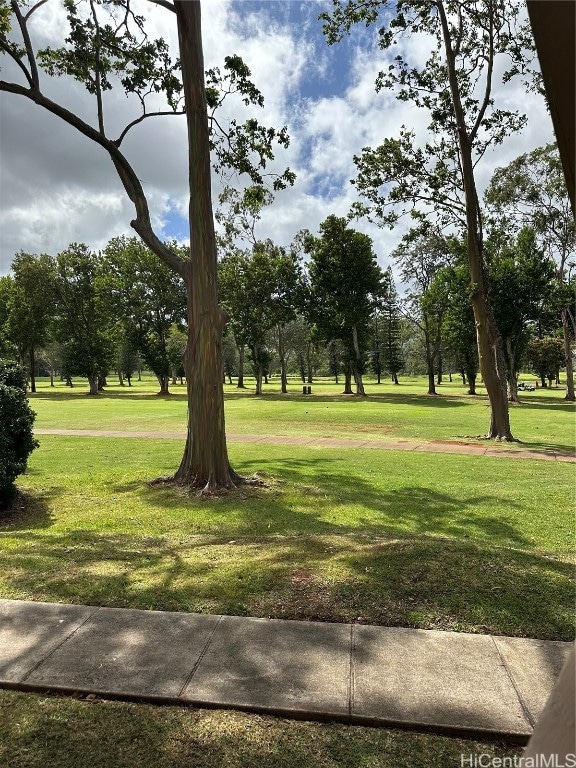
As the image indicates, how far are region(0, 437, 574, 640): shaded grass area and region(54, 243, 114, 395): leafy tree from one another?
38.8 m

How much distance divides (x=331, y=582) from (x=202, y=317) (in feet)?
20.3

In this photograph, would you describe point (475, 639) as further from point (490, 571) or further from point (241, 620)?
point (241, 620)

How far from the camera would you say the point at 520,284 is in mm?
34156

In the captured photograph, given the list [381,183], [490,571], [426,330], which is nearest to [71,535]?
[490,571]

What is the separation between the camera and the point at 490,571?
4.06m

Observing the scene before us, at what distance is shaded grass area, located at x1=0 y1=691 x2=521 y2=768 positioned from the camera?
214cm

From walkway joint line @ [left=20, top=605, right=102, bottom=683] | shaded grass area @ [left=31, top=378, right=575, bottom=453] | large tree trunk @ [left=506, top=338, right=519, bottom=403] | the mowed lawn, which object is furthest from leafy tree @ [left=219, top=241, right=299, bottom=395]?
walkway joint line @ [left=20, top=605, right=102, bottom=683]

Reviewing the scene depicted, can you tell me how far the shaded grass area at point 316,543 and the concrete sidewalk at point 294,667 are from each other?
0.25 meters

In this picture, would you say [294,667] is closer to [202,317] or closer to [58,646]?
[58,646]

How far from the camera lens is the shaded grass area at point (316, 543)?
357 centimetres

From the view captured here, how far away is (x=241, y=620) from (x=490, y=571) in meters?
2.11

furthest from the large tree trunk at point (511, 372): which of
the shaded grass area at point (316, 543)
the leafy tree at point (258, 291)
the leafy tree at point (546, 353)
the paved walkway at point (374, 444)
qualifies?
the shaded grass area at point (316, 543)

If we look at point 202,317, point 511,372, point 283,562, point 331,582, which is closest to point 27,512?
point 202,317

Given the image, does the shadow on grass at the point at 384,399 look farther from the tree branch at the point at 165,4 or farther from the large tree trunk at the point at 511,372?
the tree branch at the point at 165,4
